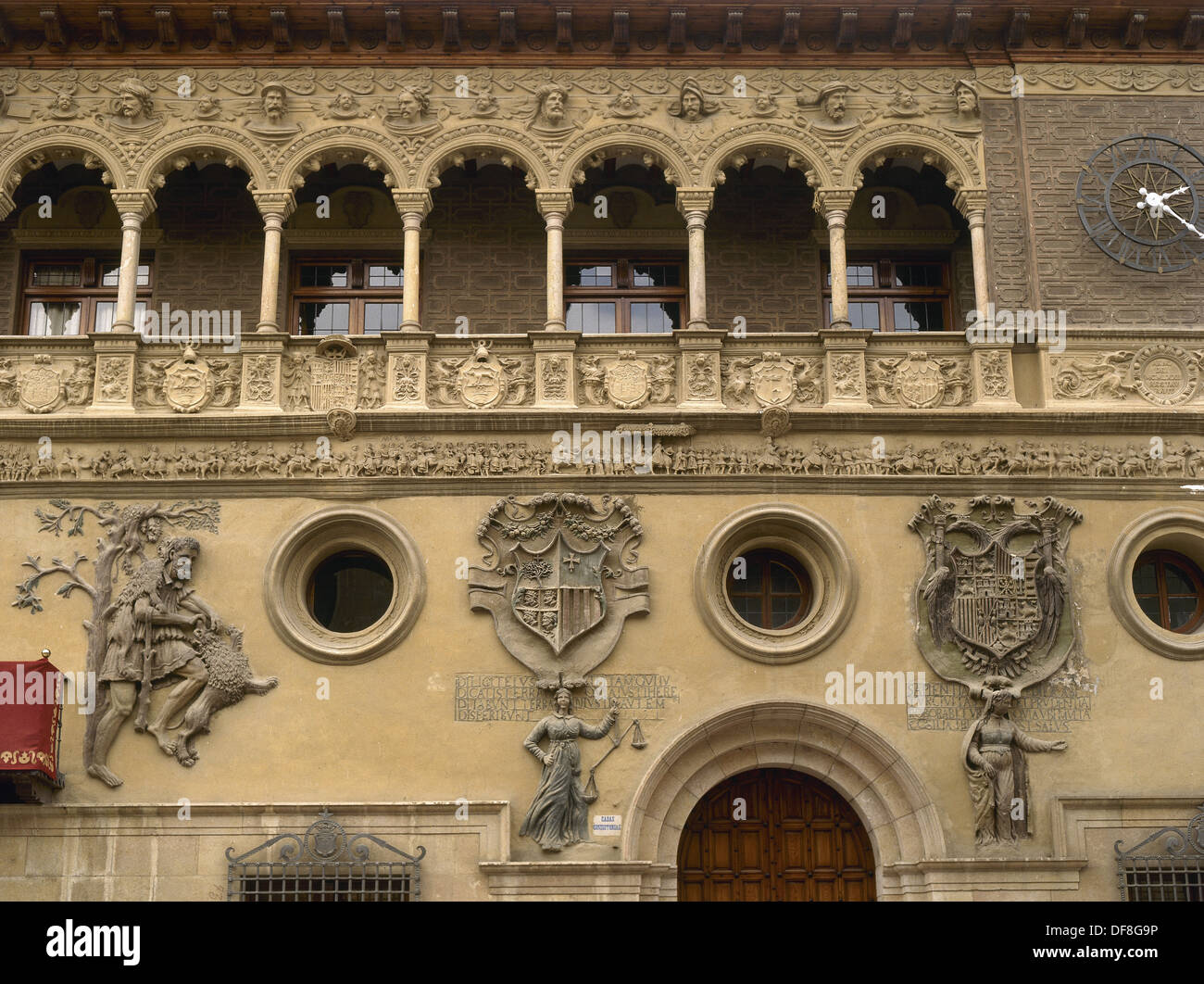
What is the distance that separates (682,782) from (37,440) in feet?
28.3

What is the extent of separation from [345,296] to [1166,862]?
490 inches

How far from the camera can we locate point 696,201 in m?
18.5

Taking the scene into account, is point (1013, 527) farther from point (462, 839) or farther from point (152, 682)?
point (152, 682)

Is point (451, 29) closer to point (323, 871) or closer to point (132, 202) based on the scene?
point (132, 202)

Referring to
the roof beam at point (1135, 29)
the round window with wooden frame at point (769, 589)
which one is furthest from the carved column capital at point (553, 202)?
the roof beam at point (1135, 29)

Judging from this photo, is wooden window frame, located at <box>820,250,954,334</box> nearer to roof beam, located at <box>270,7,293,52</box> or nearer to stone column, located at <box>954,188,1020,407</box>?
stone column, located at <box>954,188,1020,407</box>

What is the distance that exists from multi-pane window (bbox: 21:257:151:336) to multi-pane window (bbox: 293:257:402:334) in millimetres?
2099

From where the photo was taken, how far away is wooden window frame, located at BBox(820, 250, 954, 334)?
783 inches

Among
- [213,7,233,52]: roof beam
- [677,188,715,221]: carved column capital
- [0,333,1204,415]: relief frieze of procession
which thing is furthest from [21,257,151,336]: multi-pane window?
[677,188,715,221]: carved column capital

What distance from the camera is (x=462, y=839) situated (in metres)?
16.1

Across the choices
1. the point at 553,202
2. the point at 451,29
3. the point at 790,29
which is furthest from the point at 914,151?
the point at 451,29

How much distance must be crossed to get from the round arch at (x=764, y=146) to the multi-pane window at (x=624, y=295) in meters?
1.92

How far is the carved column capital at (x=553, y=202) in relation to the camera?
18.4 metres

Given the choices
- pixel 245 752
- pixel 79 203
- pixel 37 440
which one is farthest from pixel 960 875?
pixel 79 203
